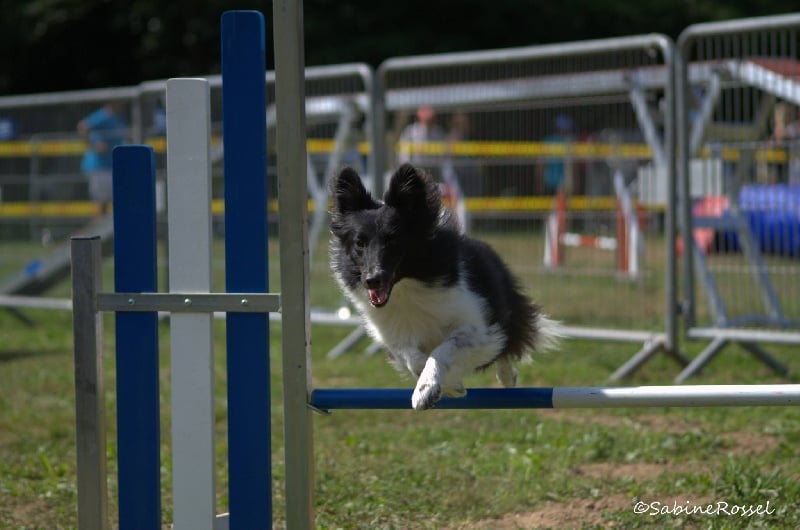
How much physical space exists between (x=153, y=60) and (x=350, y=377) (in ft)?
69.1

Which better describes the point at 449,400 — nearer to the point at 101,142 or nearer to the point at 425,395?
the point at 425,395

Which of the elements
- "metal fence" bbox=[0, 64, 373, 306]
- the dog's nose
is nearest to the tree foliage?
"metal fence" bbox=[0, 64, 373, 306]

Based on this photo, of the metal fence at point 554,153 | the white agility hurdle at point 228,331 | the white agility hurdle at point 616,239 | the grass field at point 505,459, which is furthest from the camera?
the white agility hurdle at point 616,239

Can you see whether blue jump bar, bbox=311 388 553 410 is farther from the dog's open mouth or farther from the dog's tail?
the dog's tail

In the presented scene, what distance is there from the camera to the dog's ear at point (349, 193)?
4539 mm

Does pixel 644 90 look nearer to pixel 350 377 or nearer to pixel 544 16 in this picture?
pixel 350 377

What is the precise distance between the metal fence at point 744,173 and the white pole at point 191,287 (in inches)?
180

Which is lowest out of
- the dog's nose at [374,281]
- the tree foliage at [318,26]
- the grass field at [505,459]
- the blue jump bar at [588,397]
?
the grass field at [505,459]

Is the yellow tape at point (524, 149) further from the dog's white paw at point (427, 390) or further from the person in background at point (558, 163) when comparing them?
the dog's white paw at point (427, 390)

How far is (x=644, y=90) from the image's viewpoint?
26.8ft

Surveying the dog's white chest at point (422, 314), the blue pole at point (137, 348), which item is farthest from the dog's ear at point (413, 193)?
the blue pole at point (137, 348)

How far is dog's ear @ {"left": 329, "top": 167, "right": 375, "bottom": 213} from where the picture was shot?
454cm

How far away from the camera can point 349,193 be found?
14.9 ft

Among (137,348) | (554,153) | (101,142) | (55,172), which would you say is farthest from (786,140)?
(55,172)
